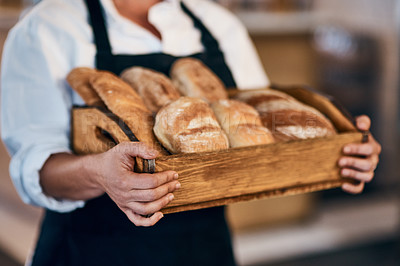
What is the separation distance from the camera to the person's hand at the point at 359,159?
2.89 ft

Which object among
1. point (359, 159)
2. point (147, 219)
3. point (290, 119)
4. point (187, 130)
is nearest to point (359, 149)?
point (359, 159)

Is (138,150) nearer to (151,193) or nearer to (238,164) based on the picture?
(151,193)

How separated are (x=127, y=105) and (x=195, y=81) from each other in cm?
24

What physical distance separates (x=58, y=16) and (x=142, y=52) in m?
0.23

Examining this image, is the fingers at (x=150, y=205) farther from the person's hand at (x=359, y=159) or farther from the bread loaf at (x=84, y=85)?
the person's hand at (x=359, y=159)

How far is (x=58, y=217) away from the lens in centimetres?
104

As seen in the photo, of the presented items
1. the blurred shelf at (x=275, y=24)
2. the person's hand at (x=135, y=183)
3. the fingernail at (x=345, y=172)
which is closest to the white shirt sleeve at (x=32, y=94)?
the person's hand at (x=135, y=183)

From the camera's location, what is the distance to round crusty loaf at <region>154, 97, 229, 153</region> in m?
0.74

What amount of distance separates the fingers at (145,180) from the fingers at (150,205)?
0.11ft

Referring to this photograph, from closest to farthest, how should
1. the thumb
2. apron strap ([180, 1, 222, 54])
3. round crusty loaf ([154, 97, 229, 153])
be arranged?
the thumb, round crusty loaf ([154, 97, 229, 153]), apron strap ([180, 1, 222, 54])

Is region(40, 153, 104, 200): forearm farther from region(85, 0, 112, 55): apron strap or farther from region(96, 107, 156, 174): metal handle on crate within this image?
region(85, 0, 112, 55): apron strap

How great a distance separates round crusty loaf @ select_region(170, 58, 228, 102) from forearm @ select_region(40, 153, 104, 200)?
326 mm

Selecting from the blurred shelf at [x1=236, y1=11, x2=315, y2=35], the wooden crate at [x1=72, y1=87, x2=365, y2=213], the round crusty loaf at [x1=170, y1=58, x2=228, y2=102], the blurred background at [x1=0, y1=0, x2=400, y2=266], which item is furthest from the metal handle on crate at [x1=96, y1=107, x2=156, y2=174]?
the blurred shelf at [x1=236, y1=11, x2=315, y2=35]

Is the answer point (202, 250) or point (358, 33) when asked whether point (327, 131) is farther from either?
point (358, 33)
